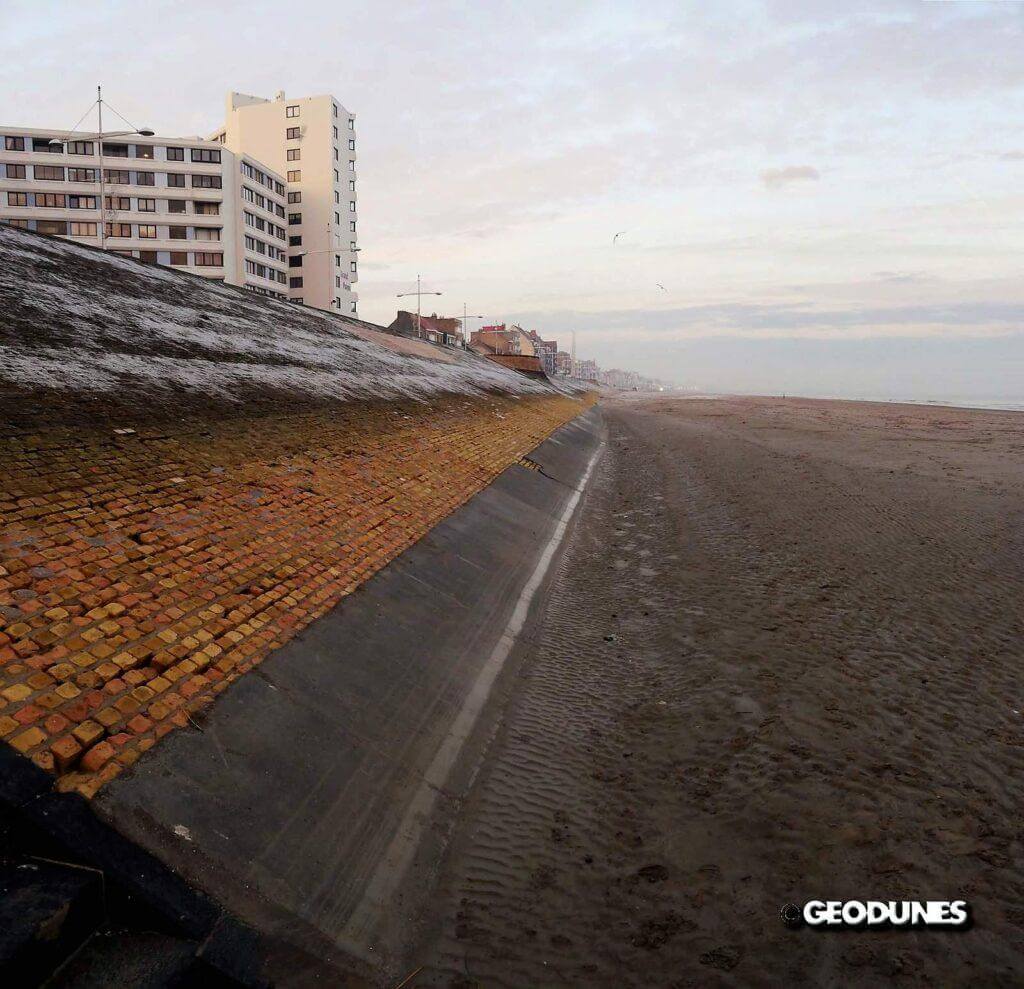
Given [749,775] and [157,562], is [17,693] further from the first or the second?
[749,775]

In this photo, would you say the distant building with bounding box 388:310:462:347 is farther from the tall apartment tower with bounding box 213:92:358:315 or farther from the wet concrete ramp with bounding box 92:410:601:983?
the wet concrete ramp with bounding box 92:410:601:983

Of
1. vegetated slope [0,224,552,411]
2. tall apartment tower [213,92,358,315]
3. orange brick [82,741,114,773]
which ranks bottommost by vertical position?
orange brick [82,741,114,773]

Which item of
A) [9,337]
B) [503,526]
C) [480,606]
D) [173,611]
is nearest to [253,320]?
[9,337]

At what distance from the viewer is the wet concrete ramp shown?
3.81 metres

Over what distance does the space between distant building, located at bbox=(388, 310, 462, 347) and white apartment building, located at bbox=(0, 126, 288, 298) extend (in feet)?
68.5

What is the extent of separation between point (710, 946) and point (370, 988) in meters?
2.17

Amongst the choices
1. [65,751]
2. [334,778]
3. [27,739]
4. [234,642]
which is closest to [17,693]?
[27,739]

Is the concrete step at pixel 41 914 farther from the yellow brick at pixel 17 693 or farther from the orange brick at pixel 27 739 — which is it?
the yellow brick at pixel 17 693

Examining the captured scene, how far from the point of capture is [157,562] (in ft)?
19.1

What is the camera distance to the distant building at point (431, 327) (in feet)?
272

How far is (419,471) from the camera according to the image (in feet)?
41.1

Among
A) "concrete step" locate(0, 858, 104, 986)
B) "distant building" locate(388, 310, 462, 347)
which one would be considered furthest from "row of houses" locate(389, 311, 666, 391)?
"concrete step" locate(0, 858, 104, 986)

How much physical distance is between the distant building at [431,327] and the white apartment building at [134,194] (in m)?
20.9

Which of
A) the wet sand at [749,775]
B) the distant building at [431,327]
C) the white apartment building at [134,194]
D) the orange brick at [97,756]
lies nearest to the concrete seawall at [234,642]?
the orange brick at [97,756]
